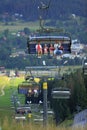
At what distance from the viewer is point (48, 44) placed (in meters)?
25.0

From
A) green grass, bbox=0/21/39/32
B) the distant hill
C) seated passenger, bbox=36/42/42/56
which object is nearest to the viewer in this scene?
seated passenger, bbox=36/42/42/56

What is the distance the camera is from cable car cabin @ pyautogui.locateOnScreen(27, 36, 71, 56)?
24.7m

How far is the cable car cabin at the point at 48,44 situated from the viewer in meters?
24.7

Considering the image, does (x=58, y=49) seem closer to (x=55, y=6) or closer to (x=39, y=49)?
(x=39, y=49)

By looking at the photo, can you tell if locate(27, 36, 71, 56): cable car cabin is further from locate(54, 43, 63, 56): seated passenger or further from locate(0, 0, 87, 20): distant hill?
locate(0, 0, 87, 20): distant hill

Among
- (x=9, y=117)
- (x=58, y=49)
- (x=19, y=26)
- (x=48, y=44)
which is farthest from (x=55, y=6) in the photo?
(x=19, y=26)

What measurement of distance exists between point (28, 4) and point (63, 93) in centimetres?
2114

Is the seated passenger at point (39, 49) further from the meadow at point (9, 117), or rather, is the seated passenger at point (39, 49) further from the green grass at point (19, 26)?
the green grass at point (19, 26)

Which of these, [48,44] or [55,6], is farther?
[55,6]

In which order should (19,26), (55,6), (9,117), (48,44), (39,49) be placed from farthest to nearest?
(19,26)
(55,6)
(39,49)
(48,44)
(9,117)

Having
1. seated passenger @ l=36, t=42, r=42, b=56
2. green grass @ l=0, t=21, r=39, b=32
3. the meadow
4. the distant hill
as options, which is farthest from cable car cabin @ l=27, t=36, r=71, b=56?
green grass @ l=0, t=21, r=39, b=32

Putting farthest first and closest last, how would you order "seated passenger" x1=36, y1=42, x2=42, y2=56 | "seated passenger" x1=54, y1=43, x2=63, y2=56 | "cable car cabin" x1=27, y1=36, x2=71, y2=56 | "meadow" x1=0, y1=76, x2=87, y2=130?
1. "seated passenger" x1=54, y1=43, x2=63, y2=56
2. "seated passenger" x1=36, y1=42, x2=42, y2=56
3. "cable car cabin" x1=27, y1=36, x2=71, y2=56
4. "meadow" x1=0, y1=76, x2=87, y2=130

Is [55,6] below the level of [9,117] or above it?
below

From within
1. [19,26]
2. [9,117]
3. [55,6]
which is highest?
[9,117]
